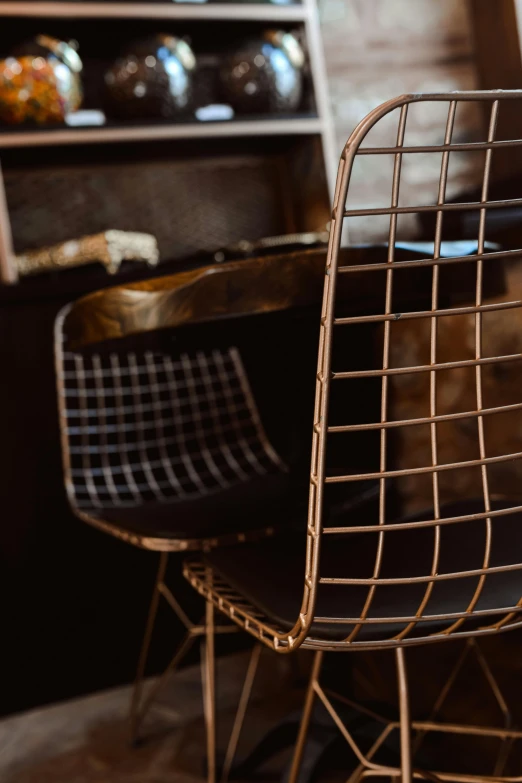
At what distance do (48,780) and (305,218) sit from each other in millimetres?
1625

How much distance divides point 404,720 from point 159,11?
6.25ft

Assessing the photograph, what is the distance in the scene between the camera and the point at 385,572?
0.94 m

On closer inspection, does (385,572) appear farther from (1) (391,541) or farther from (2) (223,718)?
(2) (223,718)

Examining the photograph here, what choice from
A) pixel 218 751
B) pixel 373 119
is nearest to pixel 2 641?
pixel 218 751

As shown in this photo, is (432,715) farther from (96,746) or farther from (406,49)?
(406,49)

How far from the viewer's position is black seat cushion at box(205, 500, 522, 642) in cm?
82

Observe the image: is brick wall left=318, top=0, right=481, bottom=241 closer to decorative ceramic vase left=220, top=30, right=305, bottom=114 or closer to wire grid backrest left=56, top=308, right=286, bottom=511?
decorative ceramic vase left=220, top=30, right=305, bottom=114

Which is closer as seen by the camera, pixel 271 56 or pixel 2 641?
pixel 2 641

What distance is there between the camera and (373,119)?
0.70 meters

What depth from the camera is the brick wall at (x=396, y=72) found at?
2.52 m

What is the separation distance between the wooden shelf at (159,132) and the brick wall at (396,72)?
357mm

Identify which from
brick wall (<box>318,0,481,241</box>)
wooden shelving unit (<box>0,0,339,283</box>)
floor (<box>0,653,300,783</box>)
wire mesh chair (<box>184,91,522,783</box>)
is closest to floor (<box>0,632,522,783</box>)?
floor (<box>0,653,300,783</box>)

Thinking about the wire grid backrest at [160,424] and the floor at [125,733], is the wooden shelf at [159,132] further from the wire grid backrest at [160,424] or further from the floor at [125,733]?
the floor at [125,733]

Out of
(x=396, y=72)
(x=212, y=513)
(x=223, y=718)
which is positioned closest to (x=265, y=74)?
(x=396, y=72)
